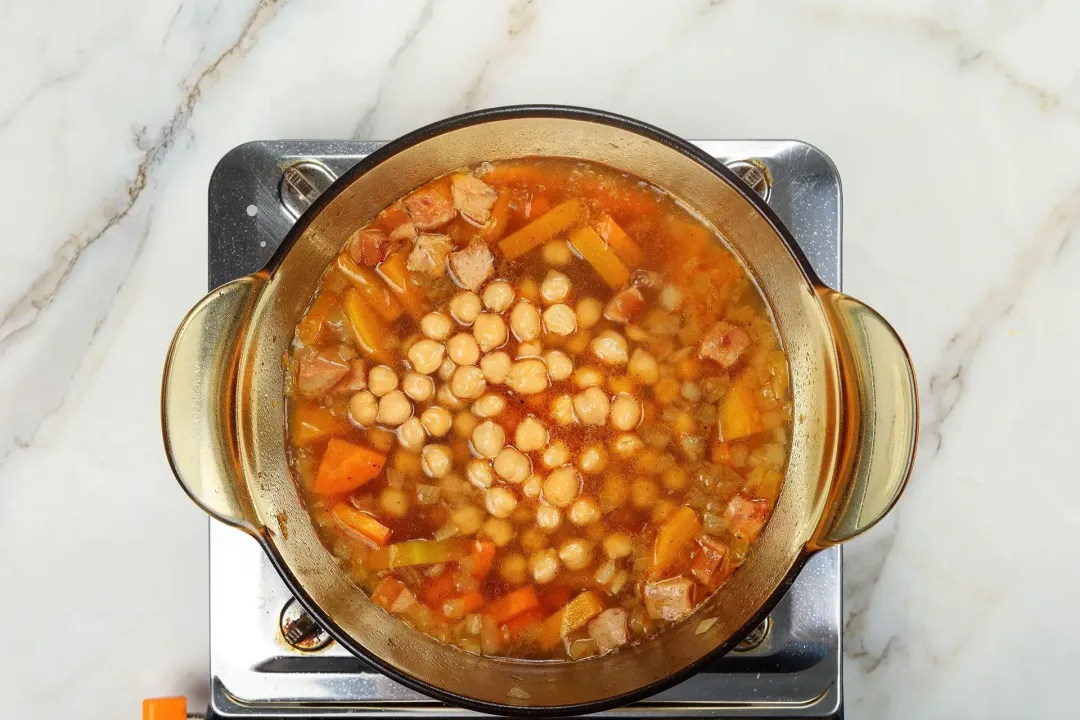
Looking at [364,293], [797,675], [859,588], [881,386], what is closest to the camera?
[881,386]

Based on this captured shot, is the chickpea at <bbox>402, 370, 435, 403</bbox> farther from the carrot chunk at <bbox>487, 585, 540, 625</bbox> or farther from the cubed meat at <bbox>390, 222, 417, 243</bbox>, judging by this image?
the carrot chunk at <bbox>487, 585, 540, 625</bbox>

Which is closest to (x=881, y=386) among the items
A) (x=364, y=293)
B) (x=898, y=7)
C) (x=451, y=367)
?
(x=451, y=367)

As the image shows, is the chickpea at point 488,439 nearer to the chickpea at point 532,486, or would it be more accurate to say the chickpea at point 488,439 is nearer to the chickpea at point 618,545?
the chickpea at point 532,486

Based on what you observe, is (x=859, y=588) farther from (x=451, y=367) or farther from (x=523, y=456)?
(x=451, y=367)

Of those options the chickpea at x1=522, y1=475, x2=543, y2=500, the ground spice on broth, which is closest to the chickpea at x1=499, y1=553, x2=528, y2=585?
the ground spice on broth

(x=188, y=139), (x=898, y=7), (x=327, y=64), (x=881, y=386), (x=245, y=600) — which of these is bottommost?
(x=245, y=600)
